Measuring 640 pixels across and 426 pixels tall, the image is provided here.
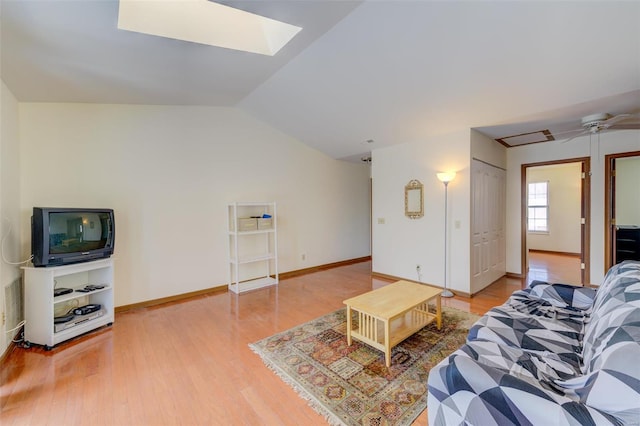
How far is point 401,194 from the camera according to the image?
4676mm

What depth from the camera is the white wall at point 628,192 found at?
15.0 feet

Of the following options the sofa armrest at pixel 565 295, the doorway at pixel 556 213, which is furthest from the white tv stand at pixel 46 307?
the doorway at pixel 556 213

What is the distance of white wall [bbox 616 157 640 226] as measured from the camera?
4.56m

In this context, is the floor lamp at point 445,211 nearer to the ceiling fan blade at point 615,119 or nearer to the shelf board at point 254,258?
the ceiling fan blade at point 615,119

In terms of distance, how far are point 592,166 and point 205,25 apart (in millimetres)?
5656

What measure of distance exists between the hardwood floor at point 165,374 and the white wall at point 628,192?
3330 millimetres

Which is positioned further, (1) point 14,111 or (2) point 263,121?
(2) point 263,121

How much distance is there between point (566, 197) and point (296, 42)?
26.5 ft

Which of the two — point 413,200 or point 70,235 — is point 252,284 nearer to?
point 70,235

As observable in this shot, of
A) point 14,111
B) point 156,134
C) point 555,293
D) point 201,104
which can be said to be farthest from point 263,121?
point 555,293

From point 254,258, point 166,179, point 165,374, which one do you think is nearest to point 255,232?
point 254,258

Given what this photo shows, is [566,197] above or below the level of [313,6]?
below

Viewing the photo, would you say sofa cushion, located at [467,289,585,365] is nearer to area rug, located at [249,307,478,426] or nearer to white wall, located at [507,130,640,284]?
area rug, located at [249,307,478,426]

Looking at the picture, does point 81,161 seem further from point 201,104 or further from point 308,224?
point 308,224
